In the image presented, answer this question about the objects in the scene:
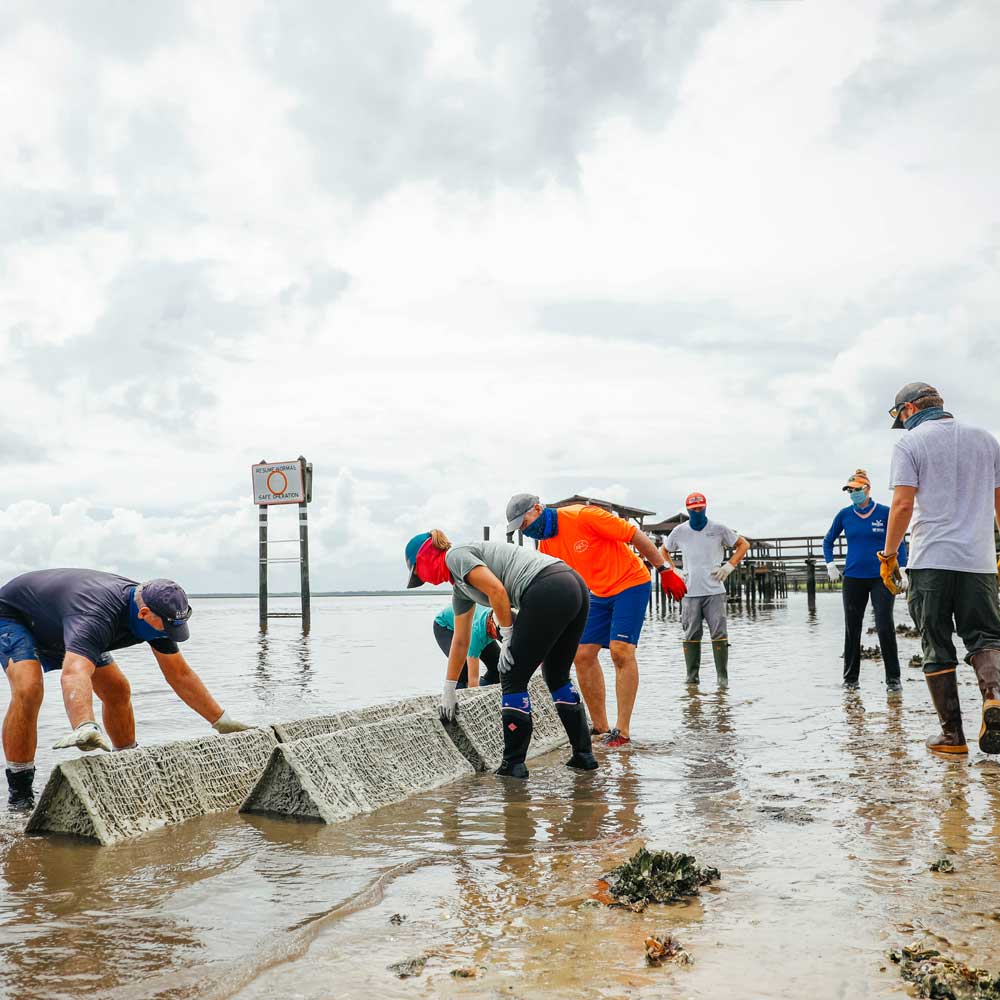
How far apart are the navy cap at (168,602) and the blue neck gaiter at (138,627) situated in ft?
0.21

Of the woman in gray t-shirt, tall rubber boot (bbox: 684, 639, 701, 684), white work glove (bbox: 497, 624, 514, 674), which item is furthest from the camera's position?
tall rubber boot (bbox: 684, 639, 701, 684)

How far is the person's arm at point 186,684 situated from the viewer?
17.1 ft

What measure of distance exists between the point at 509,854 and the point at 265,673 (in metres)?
10.8

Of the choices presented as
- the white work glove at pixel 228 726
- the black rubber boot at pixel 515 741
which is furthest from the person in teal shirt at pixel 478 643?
the white work glove at pixel 228 726

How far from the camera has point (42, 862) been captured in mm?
3854

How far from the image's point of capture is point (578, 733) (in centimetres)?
543

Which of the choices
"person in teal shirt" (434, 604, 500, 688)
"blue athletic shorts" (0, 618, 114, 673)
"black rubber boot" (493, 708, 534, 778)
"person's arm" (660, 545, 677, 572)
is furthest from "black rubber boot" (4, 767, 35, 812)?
"person's arm" (660, 545, 677, 572)

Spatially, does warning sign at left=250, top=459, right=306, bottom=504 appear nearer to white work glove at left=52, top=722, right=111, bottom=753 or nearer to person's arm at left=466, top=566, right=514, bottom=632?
person's arm at left=466, top=566, right=514, bottom=632

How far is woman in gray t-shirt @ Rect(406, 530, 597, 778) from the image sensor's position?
5.04 m

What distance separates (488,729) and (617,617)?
1.15m

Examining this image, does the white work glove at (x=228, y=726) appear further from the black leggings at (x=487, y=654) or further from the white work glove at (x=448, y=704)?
the black leggings at (x=487, y=654)

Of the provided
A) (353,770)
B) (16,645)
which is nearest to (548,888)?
(353,770)

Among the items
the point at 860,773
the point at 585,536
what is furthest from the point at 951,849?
the point at 585,536

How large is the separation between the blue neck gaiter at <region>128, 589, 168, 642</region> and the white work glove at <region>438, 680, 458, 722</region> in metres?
1.59
